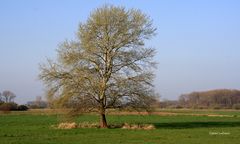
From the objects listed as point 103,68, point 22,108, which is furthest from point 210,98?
point 103,68

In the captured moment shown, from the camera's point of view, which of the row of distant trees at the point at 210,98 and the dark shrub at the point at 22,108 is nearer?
the dark shrub at the point at 22,108

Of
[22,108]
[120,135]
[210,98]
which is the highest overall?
[210,98]

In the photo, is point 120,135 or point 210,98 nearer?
point 120,135

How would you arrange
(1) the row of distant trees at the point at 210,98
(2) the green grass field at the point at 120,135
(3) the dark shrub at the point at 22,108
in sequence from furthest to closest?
(1) the row of distant trees at the point at 210,98
(3) the dark shrub at the point at 22,108
(2) the green grass field at the point at 120,135

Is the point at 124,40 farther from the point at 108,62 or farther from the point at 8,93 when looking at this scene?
the point at 8,93

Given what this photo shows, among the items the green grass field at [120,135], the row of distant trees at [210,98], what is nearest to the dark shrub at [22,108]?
the row of distant trees at [210,98]

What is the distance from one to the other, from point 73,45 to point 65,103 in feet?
19.7

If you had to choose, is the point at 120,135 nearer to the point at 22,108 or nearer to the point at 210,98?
the point at 22,108

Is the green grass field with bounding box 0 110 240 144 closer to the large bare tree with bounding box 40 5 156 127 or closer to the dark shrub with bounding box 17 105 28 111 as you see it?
the large bare tree with bounding box 40 5 156 127

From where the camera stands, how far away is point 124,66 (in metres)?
45.1

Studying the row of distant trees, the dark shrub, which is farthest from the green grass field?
the row of distant trees

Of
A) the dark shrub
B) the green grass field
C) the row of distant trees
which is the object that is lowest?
the green grass field

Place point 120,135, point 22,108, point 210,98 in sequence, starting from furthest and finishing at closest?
point 210,98, point 22,108, point 120,135

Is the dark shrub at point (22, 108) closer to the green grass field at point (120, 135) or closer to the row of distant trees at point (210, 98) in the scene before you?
the row of distant trees at point (210, 98)
